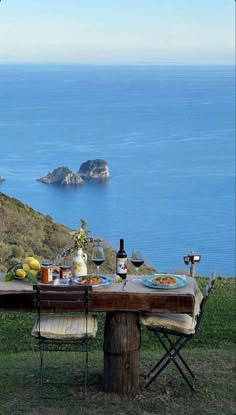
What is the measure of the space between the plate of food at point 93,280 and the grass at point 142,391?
0.64 metres

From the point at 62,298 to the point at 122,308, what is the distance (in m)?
0.34

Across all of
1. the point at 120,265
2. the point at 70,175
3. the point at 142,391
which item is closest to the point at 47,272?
the point at 120,265

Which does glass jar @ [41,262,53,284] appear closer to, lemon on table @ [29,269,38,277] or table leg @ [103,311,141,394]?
lemon on table @ [29,269,38,277]

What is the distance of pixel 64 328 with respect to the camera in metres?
4.04

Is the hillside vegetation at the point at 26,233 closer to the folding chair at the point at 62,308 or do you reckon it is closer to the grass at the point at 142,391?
the grass at the point at 142,391

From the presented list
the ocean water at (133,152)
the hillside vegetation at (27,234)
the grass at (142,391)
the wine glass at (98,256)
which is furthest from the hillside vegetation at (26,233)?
→ the wine glass at (98,256)

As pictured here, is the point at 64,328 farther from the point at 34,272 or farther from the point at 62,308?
the point at 34,272

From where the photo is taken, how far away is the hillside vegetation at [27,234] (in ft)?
32.9

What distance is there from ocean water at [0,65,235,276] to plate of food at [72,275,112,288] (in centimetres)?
268

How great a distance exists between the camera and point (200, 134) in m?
33.1

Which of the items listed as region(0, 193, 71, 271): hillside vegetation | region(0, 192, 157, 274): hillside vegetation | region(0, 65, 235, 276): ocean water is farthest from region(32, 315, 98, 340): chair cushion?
region(0, 193, 71, 271): hillside vegetation

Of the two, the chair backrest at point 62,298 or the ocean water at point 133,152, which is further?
the ocean water at point 133,152

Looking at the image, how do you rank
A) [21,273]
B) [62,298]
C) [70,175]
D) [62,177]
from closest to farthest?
[62,298]
[21,273]
[70,175]
[62,177]

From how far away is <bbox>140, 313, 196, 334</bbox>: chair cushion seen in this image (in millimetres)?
4102
